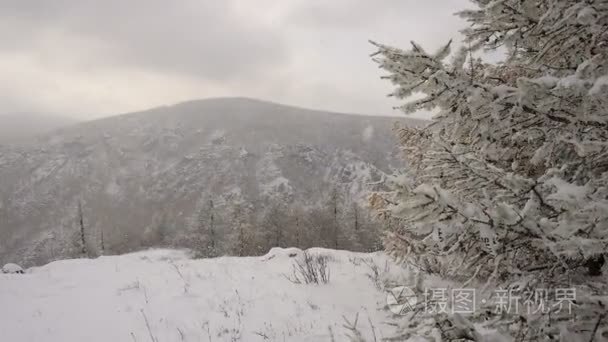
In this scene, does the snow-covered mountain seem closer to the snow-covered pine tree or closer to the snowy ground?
the snowy ground

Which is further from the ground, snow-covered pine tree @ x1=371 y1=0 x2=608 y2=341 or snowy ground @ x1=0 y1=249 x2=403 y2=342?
snow-covered pine tree @ x1=371 y1=0 x2=608 y2=341

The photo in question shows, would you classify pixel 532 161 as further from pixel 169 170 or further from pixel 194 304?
pixel 169 170

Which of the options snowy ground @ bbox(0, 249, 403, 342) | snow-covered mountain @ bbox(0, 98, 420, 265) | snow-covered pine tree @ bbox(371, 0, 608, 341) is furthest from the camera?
snow-covered mountain @ bbox(0, 98, 420, 265)

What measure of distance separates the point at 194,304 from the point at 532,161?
Result: 6.93 meters

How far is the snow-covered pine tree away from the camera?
2.68 m

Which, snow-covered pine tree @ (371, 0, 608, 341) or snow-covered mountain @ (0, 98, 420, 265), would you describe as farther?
snow-covered mountain @ (0, 98, 420, 265)

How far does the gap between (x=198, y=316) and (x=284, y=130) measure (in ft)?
502

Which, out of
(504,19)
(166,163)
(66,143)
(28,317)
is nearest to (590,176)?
(504,19)

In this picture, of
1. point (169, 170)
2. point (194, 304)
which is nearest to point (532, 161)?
point (194, 304)

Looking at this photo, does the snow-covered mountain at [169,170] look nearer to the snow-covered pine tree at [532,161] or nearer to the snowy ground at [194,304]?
the snowy ground at [194,304]

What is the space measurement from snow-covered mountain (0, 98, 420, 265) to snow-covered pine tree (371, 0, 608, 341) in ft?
289

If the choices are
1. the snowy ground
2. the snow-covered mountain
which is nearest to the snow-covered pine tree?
the snowy ground

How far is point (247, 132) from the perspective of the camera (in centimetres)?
15725

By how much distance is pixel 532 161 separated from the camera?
3.32 m
